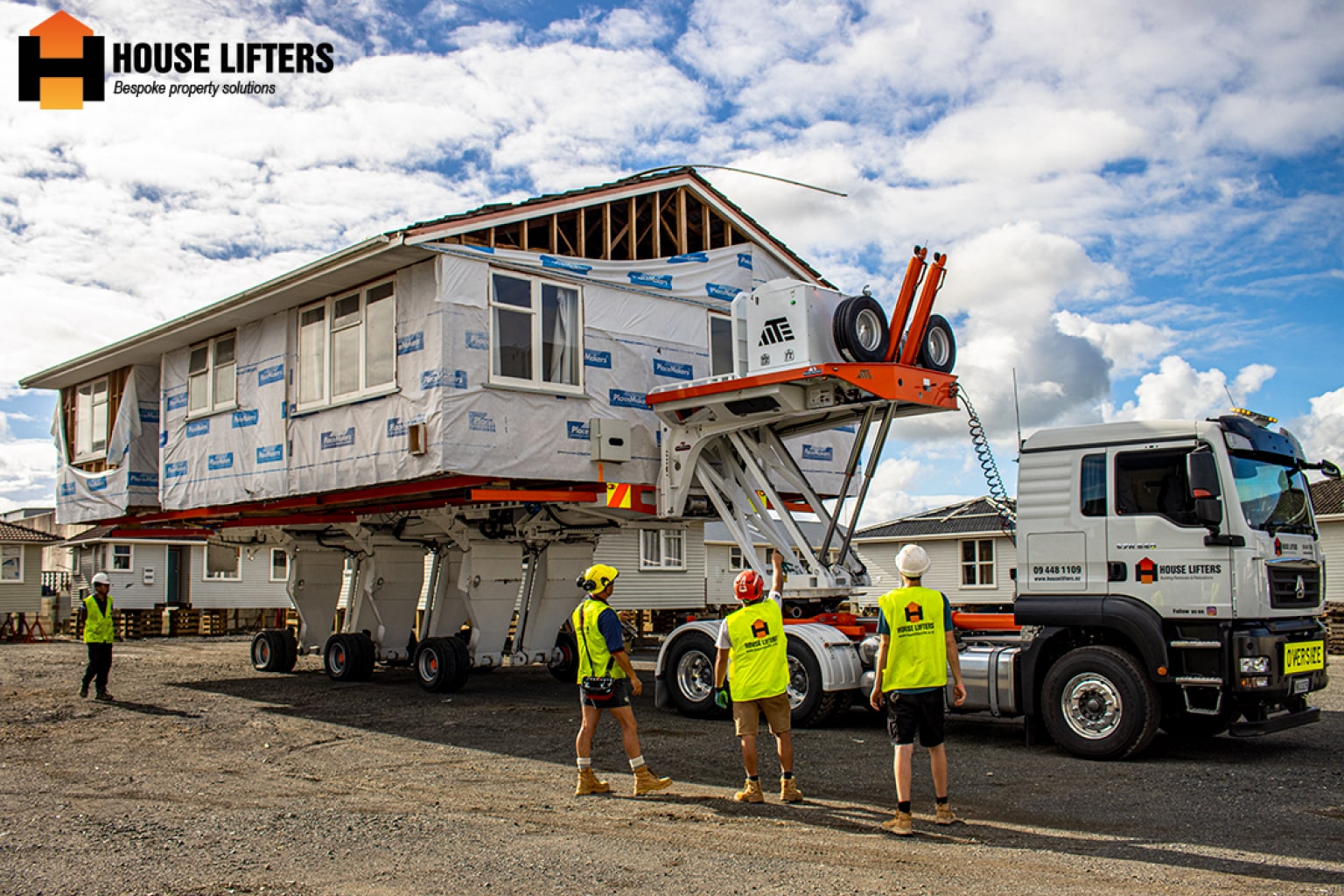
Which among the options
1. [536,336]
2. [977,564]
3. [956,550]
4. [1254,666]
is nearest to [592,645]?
[1254,666]

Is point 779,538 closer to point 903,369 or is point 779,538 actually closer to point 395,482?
point 903,369

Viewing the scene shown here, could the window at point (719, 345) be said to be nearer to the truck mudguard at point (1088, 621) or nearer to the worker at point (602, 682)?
the truck mudguard at point (1088, 621)

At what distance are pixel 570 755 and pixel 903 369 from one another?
563 cm

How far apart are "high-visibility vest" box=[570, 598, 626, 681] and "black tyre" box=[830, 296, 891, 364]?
17.2 feet

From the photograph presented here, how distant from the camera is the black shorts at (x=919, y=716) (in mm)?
7625

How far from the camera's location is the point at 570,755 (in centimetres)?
1064

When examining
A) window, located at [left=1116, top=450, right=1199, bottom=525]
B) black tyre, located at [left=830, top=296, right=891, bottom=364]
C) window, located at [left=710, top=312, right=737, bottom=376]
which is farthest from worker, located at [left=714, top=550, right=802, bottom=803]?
window, located at [left=710, top=312, right=737, bottom=376]

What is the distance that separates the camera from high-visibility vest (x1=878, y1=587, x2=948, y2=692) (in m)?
7.67

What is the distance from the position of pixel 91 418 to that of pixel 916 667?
18383mm

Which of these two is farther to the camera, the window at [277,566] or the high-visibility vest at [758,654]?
the window at [277,566]

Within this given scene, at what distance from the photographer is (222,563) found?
30.8 m

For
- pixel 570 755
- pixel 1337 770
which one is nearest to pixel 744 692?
pixel 570 755

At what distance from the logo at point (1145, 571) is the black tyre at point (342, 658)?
12.5 m

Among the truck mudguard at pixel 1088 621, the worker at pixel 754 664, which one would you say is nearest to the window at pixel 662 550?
the truck mudguard at pixel 1088 621
